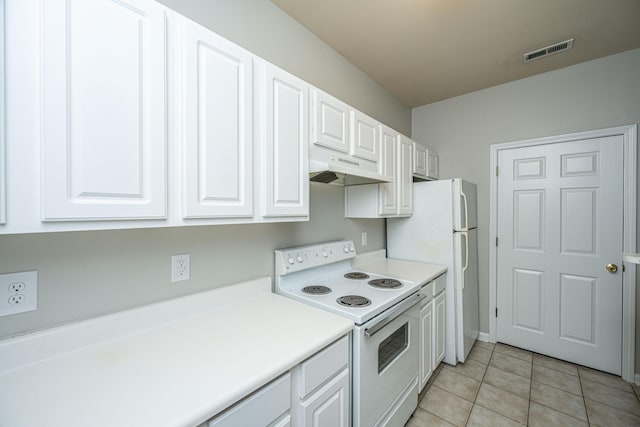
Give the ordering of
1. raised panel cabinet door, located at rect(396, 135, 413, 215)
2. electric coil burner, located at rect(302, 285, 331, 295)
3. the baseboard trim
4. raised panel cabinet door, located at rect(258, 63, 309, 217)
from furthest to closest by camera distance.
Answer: the baseboard trim
raised panel cabinet door, located at rect(396, 135, 413, 215)
electric coil burner, located at rect(302, 285, 331, 295)
raised panel cabinet door, located at rect(258, 63, 309, 217)

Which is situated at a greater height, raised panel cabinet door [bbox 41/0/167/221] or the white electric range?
raised panel cabinet door [bbox 41/0/167/221]

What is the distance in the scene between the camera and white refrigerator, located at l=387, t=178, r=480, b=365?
2402mm

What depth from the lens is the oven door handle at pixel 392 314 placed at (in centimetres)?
132

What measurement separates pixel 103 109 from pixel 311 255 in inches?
54.3

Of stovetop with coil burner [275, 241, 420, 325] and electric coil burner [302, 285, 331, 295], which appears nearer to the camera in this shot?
stovetop with coil burner [275, 241, 420, 325]

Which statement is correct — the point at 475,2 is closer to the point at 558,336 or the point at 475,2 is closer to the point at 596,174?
the point at 596,174

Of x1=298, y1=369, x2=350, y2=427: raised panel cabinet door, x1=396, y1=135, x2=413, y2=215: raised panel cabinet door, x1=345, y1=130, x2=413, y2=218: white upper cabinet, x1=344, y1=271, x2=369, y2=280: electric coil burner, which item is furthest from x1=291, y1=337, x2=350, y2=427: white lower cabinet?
x1=396, y1=135, x2=413, y2=215: raised panel cabinet door

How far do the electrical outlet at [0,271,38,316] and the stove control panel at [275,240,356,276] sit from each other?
3.52ft

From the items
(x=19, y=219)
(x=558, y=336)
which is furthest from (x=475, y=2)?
(x=558, y=336)

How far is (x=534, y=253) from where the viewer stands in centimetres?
267

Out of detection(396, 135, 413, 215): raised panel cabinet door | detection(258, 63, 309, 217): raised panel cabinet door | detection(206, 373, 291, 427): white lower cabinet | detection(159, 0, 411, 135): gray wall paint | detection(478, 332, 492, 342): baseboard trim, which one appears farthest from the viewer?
detection(478, 332, 492, 342): baseboard trim

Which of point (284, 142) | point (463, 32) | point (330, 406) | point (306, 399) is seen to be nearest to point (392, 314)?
point (330, 406)

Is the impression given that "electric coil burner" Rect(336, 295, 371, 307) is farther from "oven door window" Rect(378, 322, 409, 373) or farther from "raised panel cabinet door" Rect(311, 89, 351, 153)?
"raised panel cabinet door" Rect(311, 89, 351, 153)

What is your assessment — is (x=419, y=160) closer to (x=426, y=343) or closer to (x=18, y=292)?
(x=426, y=343)
